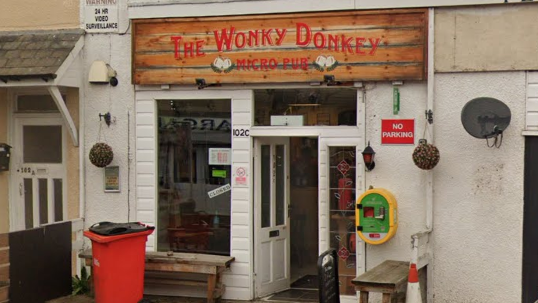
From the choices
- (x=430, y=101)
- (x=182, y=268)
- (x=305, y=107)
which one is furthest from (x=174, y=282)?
(x=430, y=101)

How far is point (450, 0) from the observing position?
10820mm

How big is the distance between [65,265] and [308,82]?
13.7 feet

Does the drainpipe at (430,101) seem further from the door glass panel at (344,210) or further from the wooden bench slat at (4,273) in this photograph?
the wooden bench slat at (4,273)

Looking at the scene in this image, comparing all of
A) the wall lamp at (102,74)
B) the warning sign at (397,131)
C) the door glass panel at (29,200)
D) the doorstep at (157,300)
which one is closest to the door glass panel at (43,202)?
the door glass panel at (29,200)

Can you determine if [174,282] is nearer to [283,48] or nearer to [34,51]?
[283,48]

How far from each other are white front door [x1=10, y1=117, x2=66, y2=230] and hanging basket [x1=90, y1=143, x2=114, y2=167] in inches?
36.6

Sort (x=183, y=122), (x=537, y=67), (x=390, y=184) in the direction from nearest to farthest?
(x=537, y=67) → (x=390, y=184) → (x=183, y=122)

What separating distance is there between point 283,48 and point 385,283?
3.58 meters

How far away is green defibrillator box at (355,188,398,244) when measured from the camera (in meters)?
11.0

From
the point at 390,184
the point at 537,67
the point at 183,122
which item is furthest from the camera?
the point at 183,122

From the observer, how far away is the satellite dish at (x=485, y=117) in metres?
10.6

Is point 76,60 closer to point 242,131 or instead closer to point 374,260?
point 242,131

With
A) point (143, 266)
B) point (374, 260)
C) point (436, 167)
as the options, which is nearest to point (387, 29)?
point (436, 167)

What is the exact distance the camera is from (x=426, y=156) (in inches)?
418
